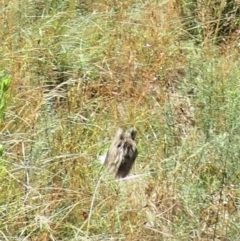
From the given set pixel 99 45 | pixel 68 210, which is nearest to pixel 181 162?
pixel 68 210

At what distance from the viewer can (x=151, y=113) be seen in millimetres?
3547

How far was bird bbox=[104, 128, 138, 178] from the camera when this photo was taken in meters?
3.06

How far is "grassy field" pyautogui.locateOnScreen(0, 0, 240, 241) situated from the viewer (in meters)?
2.76

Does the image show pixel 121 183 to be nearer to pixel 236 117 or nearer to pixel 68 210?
pixel 68 210

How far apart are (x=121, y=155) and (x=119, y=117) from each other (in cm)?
45

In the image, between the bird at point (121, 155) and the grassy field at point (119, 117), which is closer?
the grassy field at point (119, 117)

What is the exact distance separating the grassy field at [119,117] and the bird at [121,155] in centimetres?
6

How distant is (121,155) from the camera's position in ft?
10.2

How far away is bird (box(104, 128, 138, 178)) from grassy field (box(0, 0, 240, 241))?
0.06 metres

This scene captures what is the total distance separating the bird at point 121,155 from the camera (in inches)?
120

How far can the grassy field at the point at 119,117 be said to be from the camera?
276cm

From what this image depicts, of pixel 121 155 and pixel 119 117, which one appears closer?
pixel 121 155

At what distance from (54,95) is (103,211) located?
860 mm

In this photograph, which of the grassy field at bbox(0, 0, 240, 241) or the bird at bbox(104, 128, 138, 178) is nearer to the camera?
the grassy field at bbox(0, 0, 240, 241)
